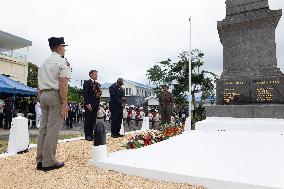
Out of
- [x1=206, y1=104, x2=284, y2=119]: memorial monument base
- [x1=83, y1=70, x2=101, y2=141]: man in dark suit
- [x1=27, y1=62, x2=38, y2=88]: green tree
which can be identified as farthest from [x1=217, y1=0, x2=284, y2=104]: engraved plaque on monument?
[x1=27, y1=62, x2=38, y2=88]: green tree

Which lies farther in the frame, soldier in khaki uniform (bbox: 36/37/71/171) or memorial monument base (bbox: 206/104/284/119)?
memorial monument base (bbox: 206/104/284/119)

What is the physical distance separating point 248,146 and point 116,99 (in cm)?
548

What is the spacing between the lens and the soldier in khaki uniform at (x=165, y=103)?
13.4 meters

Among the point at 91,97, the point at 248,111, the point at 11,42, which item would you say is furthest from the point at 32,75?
the point at 248,111

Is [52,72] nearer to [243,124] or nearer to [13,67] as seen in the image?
[243,124]

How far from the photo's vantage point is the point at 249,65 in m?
8.66

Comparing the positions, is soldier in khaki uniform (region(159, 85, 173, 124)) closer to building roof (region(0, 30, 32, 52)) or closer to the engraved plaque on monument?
the engraved plaque on monument

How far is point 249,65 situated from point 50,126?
6.11m

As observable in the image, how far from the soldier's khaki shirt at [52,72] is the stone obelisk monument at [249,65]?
15.6 ft

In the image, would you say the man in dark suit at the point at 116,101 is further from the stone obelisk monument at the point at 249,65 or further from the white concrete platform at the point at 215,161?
the white concrete platform at the point at 215,161

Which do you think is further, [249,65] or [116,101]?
[116,101]

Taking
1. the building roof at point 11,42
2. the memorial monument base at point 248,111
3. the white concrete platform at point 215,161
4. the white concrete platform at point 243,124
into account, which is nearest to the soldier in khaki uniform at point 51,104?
the white concrete platform at point 215,161

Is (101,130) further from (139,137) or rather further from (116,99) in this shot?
(116,99)

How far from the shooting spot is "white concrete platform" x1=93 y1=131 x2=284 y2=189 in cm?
413
